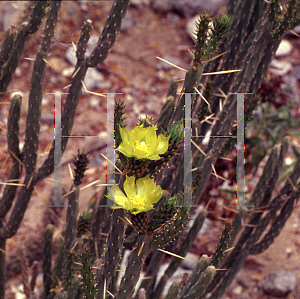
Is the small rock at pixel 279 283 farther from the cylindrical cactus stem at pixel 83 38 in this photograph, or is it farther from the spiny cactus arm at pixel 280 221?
the cylindrical cactus stem at pixel 83 38

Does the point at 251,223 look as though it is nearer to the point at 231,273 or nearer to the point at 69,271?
the point at 231,273

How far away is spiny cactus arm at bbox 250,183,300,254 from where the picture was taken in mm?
2434

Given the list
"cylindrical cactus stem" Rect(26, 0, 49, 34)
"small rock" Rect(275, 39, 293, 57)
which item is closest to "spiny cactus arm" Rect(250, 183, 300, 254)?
"cylindrical cactus stem" Rect(26, 0, 49, 34)

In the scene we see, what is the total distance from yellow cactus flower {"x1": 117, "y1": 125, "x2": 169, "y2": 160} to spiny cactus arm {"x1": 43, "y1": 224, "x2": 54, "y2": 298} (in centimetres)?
162

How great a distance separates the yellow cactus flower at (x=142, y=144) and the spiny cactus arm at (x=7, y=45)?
A: 1.33 meters

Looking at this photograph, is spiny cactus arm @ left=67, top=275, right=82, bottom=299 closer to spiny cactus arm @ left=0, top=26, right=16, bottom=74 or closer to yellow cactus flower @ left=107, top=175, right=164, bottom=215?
yellow cactus flower @ left=107, top=175, right=164, bottom=215

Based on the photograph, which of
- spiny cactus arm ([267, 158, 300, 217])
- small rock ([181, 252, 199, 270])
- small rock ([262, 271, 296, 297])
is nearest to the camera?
spiny cactus arm ([267, 158, 300, 217])

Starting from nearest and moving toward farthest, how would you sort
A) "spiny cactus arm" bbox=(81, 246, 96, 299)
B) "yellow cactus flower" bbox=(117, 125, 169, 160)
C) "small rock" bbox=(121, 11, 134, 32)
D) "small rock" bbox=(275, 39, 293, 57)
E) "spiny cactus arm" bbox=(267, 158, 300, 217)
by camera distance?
"yellow cactus flower" bbox=(117, 125, 169, 160), "spiny cactus arm" bbox=(81, 246, 96, 299), "spiny cactus arm" bbox=(267, 158, 300, 217), "small rock" bbox=(275, 39, 293, 57), "small rock" bbox=(121, 11, 134, 32)

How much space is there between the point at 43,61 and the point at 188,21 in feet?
13.4

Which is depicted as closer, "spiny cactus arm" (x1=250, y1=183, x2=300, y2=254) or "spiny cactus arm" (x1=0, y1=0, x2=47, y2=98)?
"spiny cactus arm" (x1=0, y1=0, x2=47, y2=98)

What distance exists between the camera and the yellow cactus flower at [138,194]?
4.17 ft

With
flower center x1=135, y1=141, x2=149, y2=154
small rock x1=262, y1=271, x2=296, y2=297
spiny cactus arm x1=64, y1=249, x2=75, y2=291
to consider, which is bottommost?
small rock x1=262, y1=271, x2=296, y2=297

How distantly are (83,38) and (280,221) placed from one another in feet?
5.04

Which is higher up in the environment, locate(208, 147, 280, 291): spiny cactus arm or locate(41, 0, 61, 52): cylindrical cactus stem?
locate(41, 0, 61, 52): cylindrical cactus stem
